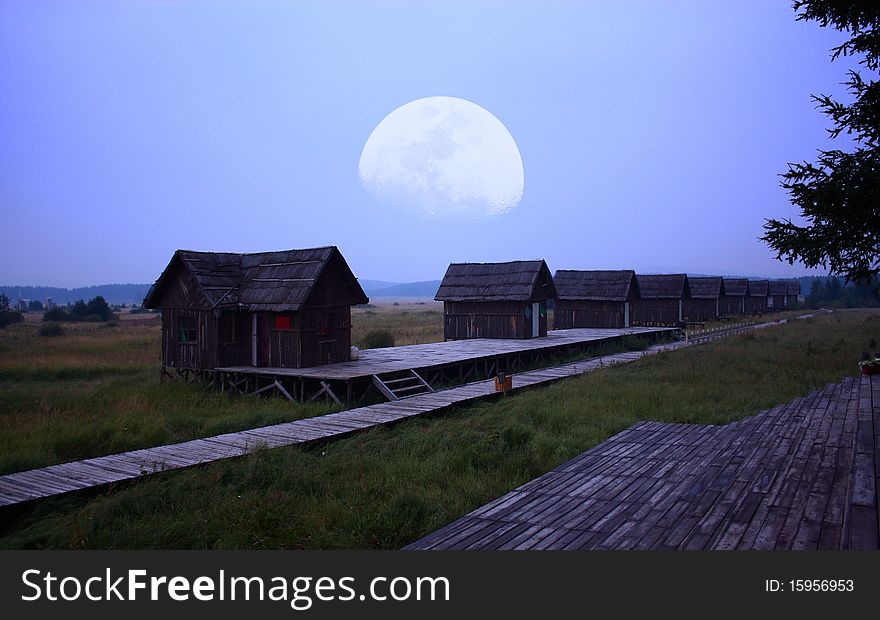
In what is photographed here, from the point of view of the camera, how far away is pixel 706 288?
6372 cm

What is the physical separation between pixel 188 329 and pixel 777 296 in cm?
8795

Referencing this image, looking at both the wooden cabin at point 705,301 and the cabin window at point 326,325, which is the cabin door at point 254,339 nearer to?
the cabin window at point 326,325

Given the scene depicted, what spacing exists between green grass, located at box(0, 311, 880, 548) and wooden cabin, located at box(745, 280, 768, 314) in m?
67.5

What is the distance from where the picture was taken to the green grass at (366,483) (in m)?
7.55

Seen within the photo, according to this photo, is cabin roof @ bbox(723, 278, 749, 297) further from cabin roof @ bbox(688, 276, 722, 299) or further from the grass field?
the grass field

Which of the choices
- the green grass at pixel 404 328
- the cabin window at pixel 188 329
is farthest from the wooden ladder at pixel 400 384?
the green grass at pixel 404 328

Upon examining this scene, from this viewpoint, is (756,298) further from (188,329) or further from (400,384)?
(188,329)

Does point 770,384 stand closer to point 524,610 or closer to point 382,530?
point 382,530

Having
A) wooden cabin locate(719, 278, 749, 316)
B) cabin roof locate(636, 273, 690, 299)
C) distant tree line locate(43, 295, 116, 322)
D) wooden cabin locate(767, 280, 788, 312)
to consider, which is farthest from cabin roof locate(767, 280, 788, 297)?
distant tree line locate(43, 295, 116, 322)

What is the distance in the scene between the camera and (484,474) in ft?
31.6

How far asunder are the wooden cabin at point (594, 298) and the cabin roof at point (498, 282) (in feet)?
26.8

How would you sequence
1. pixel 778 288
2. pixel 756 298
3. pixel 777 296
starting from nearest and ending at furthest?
pixel 756 298 < pixel 777 296 < pixel 778 288

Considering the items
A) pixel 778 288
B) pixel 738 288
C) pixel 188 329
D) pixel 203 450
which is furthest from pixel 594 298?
pixel 778 288

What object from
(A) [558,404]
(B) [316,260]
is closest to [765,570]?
(A) [558,404]
